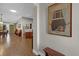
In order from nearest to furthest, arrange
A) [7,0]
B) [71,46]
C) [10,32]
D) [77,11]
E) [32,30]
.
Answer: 1. [7,0]
2. [77,11]
3. [71,46]
4. [10,32]
5. [32,30]

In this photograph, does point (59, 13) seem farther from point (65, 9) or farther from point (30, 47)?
point (30, 47)

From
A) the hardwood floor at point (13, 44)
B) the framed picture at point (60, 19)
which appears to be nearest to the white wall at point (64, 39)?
the framed picture at point (60, 19)

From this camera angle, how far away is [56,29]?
1447 millimetres

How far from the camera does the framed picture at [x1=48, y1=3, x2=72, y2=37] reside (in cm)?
126

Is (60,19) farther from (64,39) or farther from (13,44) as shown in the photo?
(13,44)

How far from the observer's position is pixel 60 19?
1.35 m

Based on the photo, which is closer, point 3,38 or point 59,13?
point 59,13

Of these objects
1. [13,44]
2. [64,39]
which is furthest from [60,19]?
[13,44]

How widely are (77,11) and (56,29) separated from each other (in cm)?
39

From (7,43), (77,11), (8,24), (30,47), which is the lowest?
(30,47)

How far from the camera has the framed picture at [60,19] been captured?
1.26m

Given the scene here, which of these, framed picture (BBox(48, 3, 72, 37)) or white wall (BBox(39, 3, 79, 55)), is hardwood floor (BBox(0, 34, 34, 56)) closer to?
white wall (BBox(39, 3, 79, 55))

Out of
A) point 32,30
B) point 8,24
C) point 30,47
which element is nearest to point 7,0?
point 8,24

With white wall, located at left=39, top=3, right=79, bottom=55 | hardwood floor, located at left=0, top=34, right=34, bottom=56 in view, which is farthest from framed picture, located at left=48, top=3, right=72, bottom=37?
hardwood floor, located at left=0, top=34, right=34, bottom=56
